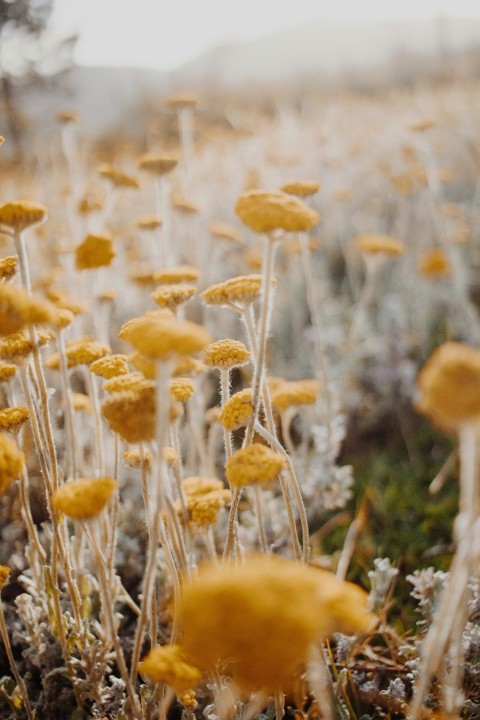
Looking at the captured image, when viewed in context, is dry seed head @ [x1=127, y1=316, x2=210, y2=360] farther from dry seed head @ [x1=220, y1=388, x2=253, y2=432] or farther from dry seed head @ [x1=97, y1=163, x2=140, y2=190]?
dry seed head @ [x1=97, y1=163, x2=140, y2=190]

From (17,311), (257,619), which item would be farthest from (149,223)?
(257,619)

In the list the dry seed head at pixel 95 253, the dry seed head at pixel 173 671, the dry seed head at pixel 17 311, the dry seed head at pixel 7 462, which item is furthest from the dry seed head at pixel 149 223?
the dry seed head at pixel 173 671

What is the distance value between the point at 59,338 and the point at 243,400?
0.47 meters

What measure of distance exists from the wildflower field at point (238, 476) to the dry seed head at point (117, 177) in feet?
0.03

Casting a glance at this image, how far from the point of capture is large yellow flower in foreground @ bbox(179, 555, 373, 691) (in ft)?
1.97

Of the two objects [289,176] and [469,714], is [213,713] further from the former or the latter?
[289,176]

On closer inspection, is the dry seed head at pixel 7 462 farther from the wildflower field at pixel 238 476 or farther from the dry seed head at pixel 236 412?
the dry seed head at pixel 236 412

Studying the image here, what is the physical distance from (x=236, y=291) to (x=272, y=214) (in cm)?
24

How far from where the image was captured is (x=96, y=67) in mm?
31047

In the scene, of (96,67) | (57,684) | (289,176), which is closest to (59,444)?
(57,684)

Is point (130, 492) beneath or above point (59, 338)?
beneath

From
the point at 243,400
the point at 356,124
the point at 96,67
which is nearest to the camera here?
the point at 243,400

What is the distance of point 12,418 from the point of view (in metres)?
1.26

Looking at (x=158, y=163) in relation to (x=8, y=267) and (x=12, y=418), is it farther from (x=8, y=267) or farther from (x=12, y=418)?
(x=12, y=418)
